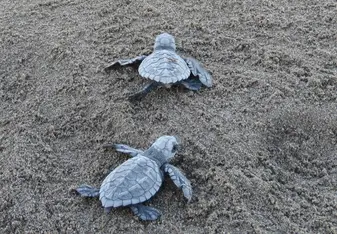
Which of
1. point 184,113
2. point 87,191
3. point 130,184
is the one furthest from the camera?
point 184,113

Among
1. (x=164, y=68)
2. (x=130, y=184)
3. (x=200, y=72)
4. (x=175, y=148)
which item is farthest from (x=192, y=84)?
(x=130, y=184)

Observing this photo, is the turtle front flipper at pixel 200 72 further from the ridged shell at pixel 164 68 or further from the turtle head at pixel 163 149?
the turtle head at pixel 163 149

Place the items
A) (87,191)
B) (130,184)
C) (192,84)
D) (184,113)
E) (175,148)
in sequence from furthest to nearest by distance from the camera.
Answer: (192,84) → (184,113) → (175,148) → (87,191) → (130,184)

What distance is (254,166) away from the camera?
87.7 inches

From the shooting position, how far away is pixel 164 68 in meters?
2.62

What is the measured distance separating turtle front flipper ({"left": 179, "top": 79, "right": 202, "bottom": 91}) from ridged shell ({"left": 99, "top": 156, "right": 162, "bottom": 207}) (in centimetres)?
68

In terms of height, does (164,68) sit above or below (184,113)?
above

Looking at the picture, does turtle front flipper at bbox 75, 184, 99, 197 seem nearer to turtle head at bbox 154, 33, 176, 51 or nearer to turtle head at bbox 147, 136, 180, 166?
turtle head at bbox 147, 136, 180, 166

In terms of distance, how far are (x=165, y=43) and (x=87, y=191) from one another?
110 cm

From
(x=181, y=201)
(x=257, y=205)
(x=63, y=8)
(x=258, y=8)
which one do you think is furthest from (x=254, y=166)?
(x=63, y=8)

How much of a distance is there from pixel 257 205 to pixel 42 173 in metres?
0.98

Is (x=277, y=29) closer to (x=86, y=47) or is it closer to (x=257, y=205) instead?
(x=86, y=47)

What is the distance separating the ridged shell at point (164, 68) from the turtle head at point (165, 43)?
0.22ft

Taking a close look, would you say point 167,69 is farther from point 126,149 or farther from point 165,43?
point 126,149
